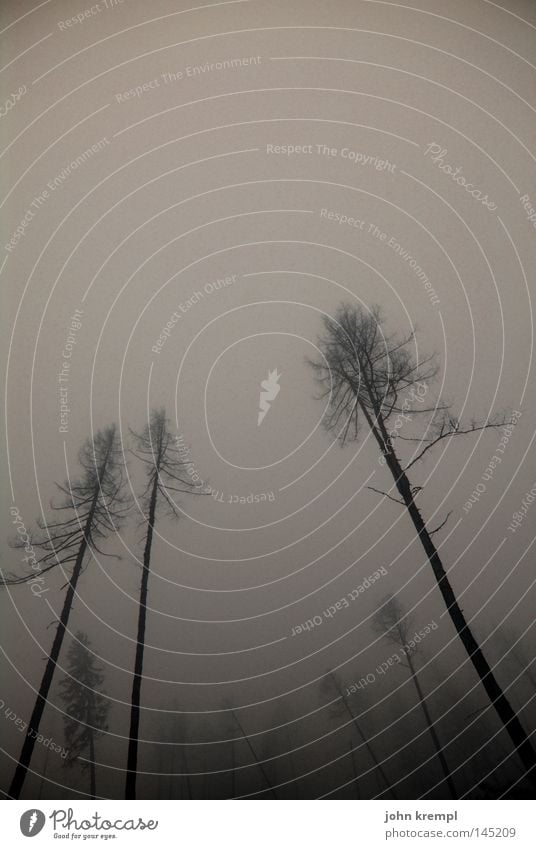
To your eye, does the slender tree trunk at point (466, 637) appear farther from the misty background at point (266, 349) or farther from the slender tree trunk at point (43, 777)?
the slender tree trunk at point (43, 777)

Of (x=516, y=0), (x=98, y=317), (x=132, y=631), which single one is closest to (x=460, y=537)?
(x=132, y=631)

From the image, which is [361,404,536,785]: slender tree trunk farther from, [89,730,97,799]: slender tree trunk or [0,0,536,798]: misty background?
[89,730,97,799]: slender tree trunk

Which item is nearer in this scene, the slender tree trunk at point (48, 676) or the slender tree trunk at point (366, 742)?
the slender tree trunk at point (366, 742)

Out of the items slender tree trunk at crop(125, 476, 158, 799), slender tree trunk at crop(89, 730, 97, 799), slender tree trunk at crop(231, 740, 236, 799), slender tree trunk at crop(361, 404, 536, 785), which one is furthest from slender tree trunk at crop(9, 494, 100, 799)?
slender tree trunk at crop(361, 404, 536, 785)

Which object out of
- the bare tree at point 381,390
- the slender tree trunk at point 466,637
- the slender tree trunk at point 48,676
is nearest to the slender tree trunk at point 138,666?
the slender tree trunk at point 48,676

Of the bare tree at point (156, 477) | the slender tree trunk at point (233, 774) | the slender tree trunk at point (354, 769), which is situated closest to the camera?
the slender tree trunk at point (354, 769)
